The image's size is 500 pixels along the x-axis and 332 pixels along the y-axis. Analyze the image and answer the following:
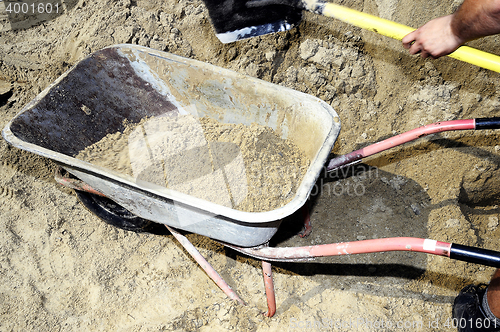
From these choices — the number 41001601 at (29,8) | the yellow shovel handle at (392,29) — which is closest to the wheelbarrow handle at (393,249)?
the yellow shovel handle at (392,29)

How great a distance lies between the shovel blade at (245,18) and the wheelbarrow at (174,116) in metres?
0.28

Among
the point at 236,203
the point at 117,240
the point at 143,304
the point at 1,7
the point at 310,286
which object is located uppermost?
the point at 1,7

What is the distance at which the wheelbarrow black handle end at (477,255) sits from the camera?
106 centimetres

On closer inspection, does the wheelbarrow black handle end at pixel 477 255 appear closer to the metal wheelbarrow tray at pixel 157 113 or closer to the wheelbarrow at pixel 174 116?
the wheelbarrow at pixel 174 116

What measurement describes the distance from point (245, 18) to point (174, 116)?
0.88 meters

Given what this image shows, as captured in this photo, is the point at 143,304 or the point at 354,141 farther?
the point at 354,141

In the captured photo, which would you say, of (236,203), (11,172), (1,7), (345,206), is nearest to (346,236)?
(345,206)

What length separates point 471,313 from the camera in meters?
1.90

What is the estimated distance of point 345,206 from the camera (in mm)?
2525

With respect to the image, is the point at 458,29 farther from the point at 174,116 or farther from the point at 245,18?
the point at 174,116

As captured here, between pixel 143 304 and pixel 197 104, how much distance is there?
4.77ft

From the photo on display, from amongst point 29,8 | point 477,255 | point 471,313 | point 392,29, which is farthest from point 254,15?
point 29,8

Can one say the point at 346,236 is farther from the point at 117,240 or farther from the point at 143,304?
the point at 117,240

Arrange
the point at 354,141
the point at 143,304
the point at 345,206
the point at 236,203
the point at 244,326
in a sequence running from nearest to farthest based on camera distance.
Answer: the point at 236,203 → the point at 244,326 → the point at 143,304 → the point at 345,206 → the point at 354,141
